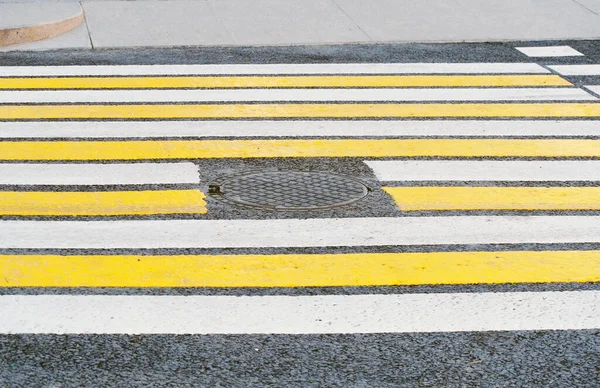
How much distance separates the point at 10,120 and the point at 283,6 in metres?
5.40

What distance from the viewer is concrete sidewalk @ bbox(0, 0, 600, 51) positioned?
12.0 meters

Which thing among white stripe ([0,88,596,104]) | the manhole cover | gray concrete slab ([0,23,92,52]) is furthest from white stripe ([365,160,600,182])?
gray concrete slab ([0,23,92,52])

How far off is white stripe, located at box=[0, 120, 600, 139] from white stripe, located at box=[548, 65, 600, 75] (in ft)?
6.44

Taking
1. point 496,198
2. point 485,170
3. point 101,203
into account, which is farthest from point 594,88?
point 101,203

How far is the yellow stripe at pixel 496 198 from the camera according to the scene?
6.94m

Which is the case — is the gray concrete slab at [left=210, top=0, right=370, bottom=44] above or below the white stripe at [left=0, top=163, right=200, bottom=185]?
below

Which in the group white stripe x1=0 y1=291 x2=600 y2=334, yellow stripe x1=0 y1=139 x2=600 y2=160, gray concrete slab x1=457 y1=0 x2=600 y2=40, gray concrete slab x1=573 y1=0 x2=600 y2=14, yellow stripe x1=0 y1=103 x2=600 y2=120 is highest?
white stripe x1=0 y1=291 x2=600 y2=334

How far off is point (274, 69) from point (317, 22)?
2178mm

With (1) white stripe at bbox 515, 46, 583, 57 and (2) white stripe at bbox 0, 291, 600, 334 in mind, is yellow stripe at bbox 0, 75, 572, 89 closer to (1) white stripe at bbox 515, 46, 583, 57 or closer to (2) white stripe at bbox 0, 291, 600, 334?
(1) white stripe at bbox 515, 46, 583, 57

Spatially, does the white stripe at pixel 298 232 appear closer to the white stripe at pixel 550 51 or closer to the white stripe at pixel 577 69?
the white stripe at pixel 577 69

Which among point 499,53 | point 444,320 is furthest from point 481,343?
point 499,53

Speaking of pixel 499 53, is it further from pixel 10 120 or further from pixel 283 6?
pixel 10 120

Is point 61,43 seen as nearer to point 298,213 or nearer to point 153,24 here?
point 153,24

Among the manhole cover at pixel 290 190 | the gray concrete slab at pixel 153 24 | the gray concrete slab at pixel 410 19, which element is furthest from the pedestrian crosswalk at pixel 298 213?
the gray concrete slab at pixel 410 19
